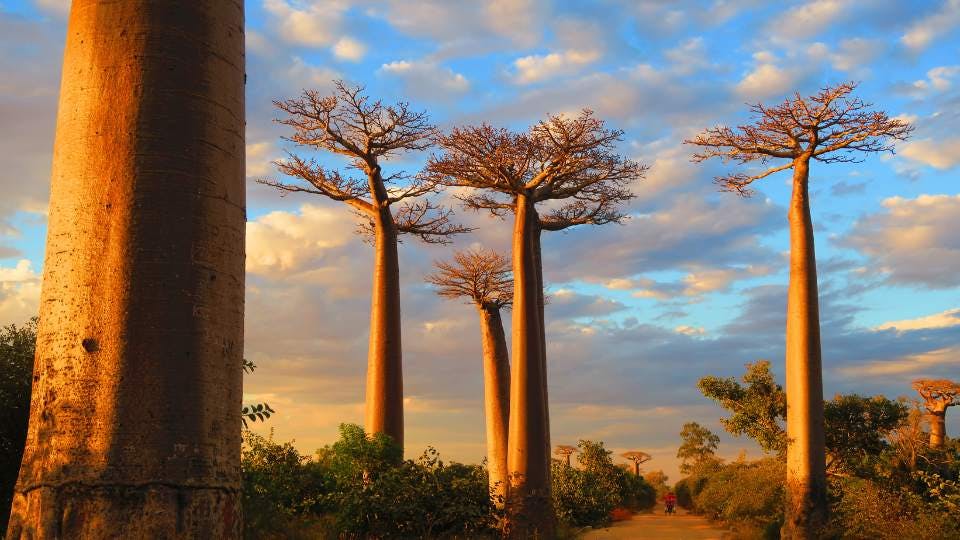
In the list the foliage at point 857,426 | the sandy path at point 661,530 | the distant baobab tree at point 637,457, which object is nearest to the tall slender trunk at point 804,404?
the foliage at point 857,426

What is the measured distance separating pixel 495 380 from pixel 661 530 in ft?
15.2

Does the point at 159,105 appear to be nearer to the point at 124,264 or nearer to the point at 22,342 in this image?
the point at 124,264

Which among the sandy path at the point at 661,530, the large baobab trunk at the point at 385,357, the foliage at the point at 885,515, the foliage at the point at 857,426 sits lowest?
the sandy path at the point at 661,530

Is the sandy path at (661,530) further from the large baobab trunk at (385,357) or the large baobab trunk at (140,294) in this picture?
the large baobab trunk at (140,294)

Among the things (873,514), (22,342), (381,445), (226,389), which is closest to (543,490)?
(381,445)

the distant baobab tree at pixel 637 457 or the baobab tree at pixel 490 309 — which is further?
the distant baobab tree at pixel 637 457

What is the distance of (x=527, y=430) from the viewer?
41.1ft

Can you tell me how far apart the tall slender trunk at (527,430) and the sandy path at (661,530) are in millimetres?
3784

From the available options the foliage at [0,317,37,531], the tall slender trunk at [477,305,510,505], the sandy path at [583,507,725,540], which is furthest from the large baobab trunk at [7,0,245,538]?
the tall slender trunk at [477,305,510,505]

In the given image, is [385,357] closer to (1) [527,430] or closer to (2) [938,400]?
(1) [527,430]

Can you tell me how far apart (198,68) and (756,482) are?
15095 millimetres

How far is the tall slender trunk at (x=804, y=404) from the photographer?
509 inches

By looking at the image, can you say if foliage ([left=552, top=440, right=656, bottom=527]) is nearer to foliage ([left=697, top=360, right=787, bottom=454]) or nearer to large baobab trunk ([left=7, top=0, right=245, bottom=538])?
foliage ([left=697, top=360, right=787, bottom=454])

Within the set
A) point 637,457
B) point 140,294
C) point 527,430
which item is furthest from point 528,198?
point 637,457
